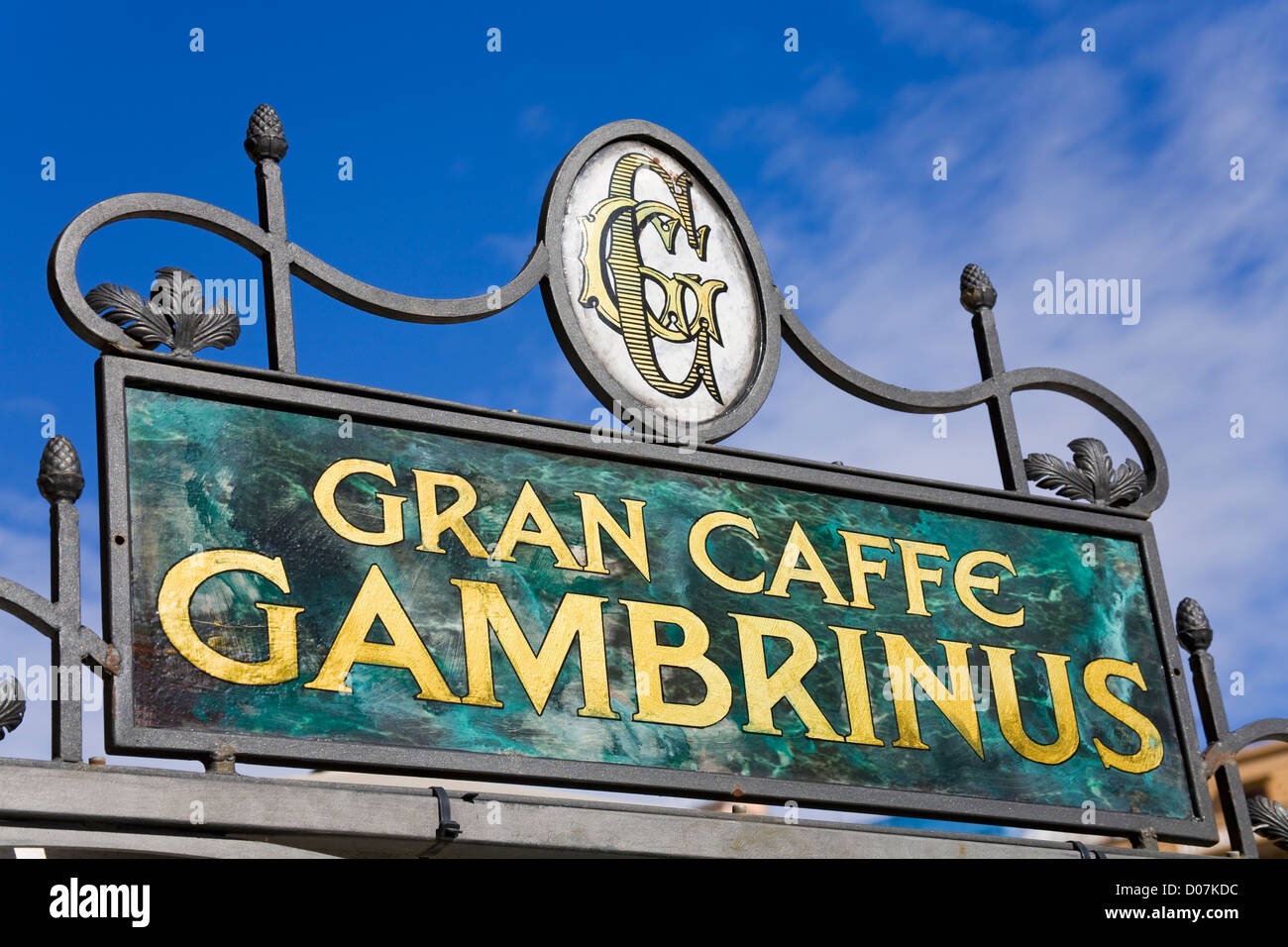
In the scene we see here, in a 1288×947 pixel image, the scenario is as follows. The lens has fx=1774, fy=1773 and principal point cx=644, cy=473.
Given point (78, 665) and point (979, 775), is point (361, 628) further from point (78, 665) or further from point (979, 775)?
point (979, 775)

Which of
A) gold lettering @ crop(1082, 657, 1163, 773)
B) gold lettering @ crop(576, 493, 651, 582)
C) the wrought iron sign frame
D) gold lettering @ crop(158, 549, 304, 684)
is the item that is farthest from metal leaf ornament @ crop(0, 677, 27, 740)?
gold lettering @ crop(1082, 657, 1163, 773)

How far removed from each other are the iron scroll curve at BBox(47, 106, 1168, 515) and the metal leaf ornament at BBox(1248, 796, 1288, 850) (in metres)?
1.36

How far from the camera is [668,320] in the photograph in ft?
23.8

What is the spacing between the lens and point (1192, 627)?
25.3 ft

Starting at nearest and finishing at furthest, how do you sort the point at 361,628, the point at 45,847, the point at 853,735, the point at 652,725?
the point at 45,847 < the point at 361,628 < the point at 652,725 < the point at 853,735

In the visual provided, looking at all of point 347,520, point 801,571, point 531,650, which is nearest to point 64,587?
point 347,520

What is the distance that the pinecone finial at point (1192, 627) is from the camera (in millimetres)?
7695

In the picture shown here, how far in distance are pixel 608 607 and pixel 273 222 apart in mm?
1846

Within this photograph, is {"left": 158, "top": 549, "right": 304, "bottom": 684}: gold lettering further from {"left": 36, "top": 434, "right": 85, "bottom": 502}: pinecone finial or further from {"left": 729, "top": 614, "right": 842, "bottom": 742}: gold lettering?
{"left": 729, "top": 614, "right": 842, "bottom": 742}: gold lettering

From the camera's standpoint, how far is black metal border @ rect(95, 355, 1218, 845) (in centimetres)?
541

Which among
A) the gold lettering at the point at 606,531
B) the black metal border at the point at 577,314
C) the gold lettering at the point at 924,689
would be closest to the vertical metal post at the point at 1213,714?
the gold lettering at the point at 924,689

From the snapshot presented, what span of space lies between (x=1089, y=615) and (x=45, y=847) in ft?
14.5
